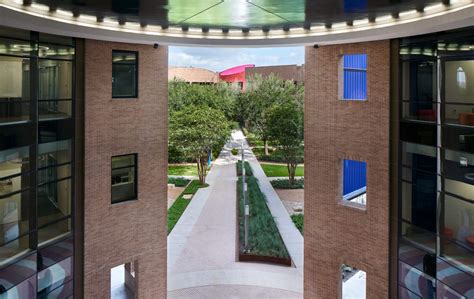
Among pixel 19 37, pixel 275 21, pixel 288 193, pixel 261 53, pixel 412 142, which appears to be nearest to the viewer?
pixel 19 37

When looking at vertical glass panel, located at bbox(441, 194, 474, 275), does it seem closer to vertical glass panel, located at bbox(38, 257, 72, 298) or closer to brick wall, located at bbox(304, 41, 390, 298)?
→ brick wall, located at bbox(304, 41, 390, 298)

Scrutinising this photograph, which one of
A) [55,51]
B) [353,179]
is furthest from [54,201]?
[353,179]

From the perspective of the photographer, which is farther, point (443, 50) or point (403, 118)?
point (403, 118)

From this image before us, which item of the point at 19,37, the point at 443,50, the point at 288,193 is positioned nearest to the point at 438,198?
the point at 443,50

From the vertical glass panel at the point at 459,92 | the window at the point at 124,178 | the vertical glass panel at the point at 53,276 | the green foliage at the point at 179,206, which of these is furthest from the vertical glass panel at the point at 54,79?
the green foliage at the point at 179,206

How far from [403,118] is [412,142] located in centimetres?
79

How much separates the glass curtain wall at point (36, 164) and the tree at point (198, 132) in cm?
2422

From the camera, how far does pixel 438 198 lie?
11.9 meters

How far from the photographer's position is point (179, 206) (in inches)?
1316

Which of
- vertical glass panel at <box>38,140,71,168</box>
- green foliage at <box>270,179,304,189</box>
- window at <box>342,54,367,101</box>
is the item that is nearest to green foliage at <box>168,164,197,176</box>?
green foliage at <box>270,179,304,189</box>

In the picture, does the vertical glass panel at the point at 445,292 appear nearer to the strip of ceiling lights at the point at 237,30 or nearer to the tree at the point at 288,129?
the strip of ceiling lights at the point at 237,30

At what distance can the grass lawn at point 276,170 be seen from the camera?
4327 cm

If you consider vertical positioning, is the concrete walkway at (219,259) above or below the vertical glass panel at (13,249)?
below

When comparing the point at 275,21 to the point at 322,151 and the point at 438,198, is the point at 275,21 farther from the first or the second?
the point at 438,198
